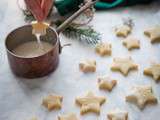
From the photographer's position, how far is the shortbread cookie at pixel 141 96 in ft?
2.26

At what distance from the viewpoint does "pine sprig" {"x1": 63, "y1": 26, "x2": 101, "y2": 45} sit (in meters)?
0.84

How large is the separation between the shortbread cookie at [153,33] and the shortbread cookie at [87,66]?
0.17 meters

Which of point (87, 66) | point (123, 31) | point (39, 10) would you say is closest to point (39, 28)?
point (39, 10)

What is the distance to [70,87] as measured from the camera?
2.40ft

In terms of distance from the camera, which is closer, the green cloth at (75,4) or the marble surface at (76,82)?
the marble surface at (76,82)

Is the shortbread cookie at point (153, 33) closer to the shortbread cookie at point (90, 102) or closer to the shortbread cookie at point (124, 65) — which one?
the shortbread cookie at point (124, 65)

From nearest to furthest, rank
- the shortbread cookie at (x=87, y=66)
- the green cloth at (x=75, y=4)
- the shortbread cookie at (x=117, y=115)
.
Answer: the shortbread cookie at (x=117, y=115) < the shortbread cookie at (x=87, y=66) < the green cloth at (x=75, y=4)

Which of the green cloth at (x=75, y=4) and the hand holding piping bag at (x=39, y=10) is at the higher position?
the hand holding piping bag at (x=39, y=10)

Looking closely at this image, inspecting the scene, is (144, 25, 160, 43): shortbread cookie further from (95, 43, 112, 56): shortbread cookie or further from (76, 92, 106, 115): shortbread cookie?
(76, 92, 106, 115): shortbread cookie

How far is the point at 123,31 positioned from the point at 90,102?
0.25m

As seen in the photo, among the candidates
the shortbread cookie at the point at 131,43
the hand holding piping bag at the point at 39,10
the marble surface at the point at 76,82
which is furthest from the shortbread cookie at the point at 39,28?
the shortbread cookie at the point at 131,43

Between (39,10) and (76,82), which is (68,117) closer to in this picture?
(76,82)

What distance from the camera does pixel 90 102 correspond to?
691 mm

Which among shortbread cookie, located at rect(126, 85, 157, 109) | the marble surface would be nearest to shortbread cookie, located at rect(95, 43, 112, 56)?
the marble surface
